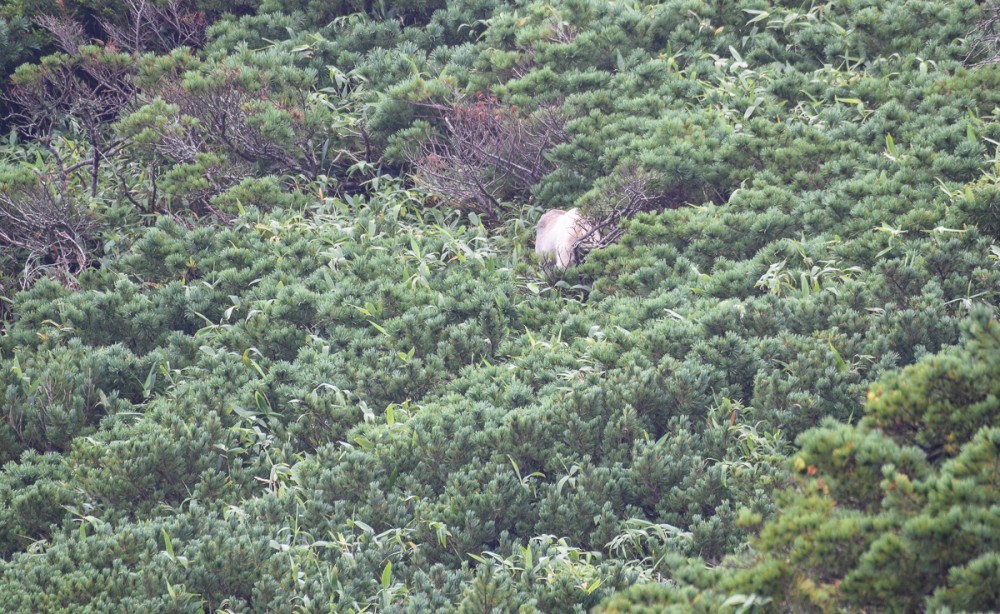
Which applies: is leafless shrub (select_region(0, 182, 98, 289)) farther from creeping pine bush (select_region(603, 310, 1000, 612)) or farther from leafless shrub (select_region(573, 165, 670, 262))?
creeping pine bush (select_region(603, 310, 1000, 612))

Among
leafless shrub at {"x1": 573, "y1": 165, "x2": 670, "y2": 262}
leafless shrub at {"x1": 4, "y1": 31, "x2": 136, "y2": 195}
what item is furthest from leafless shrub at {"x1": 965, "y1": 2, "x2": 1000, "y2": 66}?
leafless shrub at {"x1": 4, "y1": 31, "x2": 136, "y2": 195}

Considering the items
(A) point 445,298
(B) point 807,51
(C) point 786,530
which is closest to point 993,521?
(C) point 786,530

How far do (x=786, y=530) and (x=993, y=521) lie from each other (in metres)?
0.51

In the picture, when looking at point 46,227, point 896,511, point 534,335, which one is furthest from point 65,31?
point 896,511

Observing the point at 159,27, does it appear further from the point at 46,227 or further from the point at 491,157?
the point at 491,157

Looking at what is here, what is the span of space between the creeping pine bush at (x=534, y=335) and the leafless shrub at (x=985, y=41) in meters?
0.11

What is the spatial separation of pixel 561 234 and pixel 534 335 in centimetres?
104

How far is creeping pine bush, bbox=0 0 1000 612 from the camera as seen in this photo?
262 centimetres

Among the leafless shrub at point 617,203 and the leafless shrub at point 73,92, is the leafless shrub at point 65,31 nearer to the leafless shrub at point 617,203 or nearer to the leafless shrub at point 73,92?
the leafless shrub at point 73,92

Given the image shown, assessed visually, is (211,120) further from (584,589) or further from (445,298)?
(584,589)

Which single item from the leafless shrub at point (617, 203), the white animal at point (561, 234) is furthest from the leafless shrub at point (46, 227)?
the leafless shrub at point (617, 203)

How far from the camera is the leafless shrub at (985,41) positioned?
5.80 m

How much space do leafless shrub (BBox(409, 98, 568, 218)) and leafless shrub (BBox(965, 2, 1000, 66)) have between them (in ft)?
8.96

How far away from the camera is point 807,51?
6547mm
